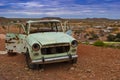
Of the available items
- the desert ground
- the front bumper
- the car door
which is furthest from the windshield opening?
the front bumper

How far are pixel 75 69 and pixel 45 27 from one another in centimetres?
257

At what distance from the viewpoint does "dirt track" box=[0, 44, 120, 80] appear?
8.05 m

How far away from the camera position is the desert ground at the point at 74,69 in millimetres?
8047

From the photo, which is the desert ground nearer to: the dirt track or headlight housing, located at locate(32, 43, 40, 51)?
the dirt track

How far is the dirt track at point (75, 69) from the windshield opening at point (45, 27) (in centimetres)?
147

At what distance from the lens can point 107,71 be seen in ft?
27.4

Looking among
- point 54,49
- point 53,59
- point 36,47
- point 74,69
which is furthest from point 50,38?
point 74,69

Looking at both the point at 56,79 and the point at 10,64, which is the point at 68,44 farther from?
the point at 10,64

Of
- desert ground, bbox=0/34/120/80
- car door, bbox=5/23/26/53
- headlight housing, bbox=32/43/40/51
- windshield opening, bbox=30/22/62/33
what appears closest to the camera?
desert ground, bbox=0/34/120/80

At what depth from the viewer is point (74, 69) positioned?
8.83 meters

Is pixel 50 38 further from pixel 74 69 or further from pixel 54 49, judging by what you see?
pixel 74 69

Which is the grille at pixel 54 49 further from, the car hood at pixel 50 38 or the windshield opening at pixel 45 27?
the windshield opening at pixel 45 27

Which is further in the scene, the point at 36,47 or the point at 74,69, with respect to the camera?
the point at 74,69

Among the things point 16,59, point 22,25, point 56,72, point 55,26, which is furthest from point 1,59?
point 56,72
